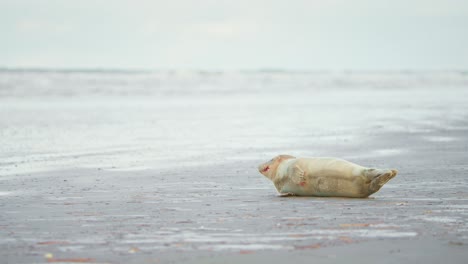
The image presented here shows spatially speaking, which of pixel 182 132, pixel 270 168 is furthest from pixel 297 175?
pixel 182 132

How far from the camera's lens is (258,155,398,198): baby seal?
864 centimetres

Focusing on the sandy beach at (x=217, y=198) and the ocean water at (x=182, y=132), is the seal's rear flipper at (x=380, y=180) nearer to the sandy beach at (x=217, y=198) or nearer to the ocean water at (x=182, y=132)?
the sandy beach at (x=217, y=198)

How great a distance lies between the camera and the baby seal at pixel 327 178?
8636mm

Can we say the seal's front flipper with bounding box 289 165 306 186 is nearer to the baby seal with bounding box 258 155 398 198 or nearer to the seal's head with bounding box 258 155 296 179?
the baby seal with bounding box 258 155 398 198

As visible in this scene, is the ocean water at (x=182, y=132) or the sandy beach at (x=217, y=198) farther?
the ocean water at (x=182, y=132)

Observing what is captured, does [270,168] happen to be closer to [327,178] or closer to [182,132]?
[327,178]

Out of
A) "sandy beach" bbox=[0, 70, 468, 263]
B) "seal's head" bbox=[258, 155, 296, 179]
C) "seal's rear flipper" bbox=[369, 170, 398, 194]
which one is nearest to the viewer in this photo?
"sandy beach" bbox=[0, 70, 468, 263]

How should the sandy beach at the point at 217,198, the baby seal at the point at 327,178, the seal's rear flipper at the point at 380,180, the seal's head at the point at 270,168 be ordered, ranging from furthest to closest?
the seal's head at the point at 270,168 < the baby seal at the point at 327,178 < the seal's rear flipper at the point at 380,180 < the sandy beach at the point at 217,198

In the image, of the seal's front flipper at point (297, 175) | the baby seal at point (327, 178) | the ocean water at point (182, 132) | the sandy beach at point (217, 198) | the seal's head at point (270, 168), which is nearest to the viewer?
the sandy beach at point (217, 198)

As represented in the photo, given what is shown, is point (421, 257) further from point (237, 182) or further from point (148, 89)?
point (148, 89)

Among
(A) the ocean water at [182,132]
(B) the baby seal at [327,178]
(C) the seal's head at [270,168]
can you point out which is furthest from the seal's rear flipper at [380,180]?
(A) the ocean water at [182,132]

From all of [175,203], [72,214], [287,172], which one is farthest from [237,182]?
[72,214]

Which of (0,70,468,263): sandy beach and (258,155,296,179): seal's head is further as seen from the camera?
(258,155,296,179): seal's head

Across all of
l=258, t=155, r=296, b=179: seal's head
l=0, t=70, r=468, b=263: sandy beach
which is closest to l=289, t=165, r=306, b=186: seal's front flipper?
l=0, t=70, r=468, b=263: sandy beach
